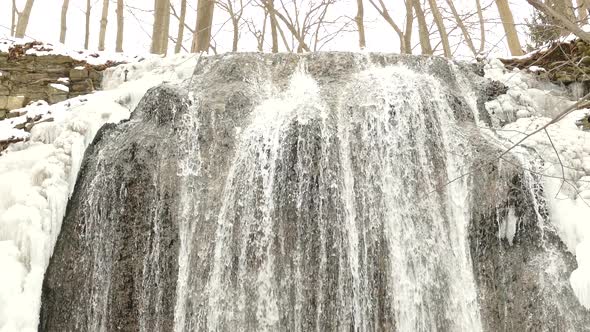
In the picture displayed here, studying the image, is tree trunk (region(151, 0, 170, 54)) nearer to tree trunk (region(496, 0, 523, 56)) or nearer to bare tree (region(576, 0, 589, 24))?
tree trunk (region(496, 0, 523, 56))

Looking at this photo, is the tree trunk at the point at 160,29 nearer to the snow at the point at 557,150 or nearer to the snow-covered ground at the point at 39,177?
the snow-covered ground at the point at 39,177

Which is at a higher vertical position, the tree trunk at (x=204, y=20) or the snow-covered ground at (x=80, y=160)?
the tree trunk at (x=204, y=20)

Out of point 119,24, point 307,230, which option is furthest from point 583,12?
point 119,24

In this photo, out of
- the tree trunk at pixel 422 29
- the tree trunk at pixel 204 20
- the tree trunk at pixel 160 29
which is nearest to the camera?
the tree trunk at pixel 204 20

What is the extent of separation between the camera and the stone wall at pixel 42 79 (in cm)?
838

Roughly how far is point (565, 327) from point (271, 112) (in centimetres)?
408

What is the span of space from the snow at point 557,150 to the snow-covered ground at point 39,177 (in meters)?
4.29

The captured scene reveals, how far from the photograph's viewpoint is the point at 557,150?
6.93m

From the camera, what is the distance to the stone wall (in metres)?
8.38

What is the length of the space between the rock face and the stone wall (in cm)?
199

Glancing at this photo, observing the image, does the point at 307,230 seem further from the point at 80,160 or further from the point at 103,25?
the point at 103,25

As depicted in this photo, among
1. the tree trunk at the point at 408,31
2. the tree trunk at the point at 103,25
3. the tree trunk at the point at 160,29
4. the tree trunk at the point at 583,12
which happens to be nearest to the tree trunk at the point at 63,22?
the tree trunk at the point at 103,25

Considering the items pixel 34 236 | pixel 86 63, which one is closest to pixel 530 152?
pixel 34 236

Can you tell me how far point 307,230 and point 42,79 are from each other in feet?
16.9
